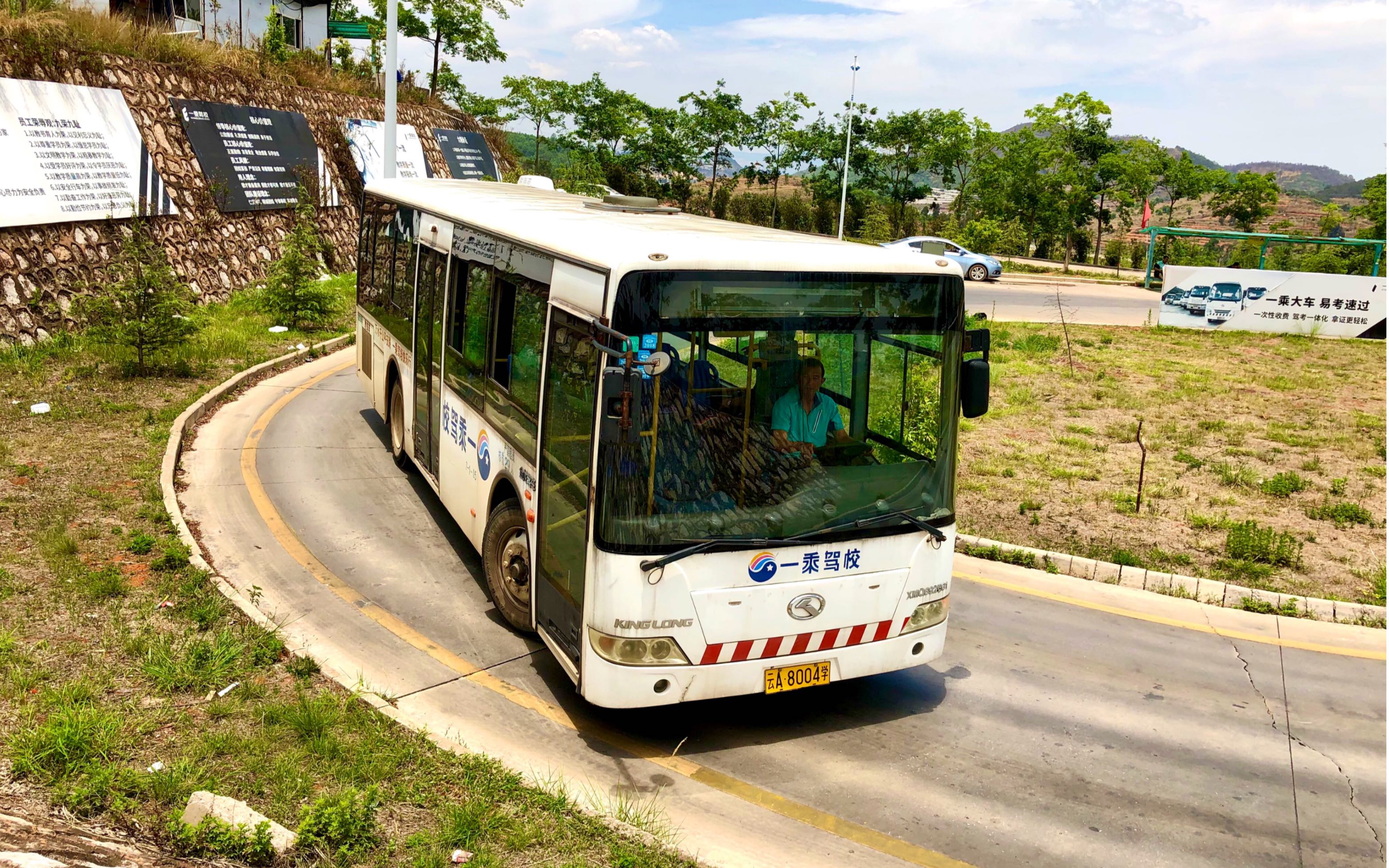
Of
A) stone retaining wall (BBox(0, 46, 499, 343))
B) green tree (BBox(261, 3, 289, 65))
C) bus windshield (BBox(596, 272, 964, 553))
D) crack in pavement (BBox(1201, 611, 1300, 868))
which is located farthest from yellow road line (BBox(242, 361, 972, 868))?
green tree (BBox(261, 3, 289, 65))

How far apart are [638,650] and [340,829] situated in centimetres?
179

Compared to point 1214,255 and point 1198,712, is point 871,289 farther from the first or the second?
point 1214,255

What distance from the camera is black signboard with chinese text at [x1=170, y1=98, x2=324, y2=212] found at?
68.3 feet

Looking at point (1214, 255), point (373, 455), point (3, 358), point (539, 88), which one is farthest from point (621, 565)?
point (539, 88)

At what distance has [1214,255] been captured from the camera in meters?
36.3

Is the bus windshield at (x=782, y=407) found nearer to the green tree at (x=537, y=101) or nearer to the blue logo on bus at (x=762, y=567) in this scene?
the blue logo on bus at (x=762, y=567)

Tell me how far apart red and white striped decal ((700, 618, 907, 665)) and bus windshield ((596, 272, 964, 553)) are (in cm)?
65

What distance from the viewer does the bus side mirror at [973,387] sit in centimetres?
634

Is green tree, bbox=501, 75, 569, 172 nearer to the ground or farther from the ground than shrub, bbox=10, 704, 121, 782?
Result: farther from the ground

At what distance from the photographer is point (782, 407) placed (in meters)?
6.00

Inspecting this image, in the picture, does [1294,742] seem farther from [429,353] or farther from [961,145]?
[961,145]

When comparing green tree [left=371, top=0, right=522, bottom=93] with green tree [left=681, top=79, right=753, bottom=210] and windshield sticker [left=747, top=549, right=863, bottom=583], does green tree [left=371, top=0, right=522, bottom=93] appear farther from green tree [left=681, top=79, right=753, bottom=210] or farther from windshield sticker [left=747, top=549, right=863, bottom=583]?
windshield sticker [left=747, top=549, right=863, bottom=583]

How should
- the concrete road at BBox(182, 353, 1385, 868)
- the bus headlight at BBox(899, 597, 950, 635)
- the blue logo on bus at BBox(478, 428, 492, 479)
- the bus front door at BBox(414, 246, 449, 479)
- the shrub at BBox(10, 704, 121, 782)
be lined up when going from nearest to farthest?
1. the shrub at BBox(10, 704, 121, 782)
2. the concrete road at BBox(182, 353, 1385, 868)
3. the bus headlight at BBox(899, 597, 950, 635)
4. the blue logo on bus at BBox(478, 428, 492, 479)
5. the bus front door at BBox(414, 246, 449, 479)

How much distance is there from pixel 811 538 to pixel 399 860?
108 inches
